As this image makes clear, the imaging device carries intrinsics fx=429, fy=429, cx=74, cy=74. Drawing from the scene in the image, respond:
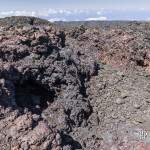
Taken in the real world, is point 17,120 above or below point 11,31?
below

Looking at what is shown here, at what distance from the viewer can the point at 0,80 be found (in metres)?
12.2

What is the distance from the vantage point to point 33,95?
14633 millimetres

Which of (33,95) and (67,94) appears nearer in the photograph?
(33,95)

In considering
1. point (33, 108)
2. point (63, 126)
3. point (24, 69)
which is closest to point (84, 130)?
point (63, 126)

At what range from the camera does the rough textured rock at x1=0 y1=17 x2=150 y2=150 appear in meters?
11.6

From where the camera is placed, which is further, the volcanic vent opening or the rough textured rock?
the volcanic vent opening

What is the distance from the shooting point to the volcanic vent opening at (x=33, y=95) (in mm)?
13920

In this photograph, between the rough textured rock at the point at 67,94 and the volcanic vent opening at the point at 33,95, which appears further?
the volcanic vent opening at the point at 33,95

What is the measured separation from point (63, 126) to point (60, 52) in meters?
3.60

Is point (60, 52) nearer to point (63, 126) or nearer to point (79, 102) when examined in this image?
point (79, 102)

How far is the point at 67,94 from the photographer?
49.8ft

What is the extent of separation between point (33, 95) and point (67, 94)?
4.19ft

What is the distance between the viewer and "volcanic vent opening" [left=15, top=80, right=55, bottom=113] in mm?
13920

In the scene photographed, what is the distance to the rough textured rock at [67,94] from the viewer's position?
1160cm
